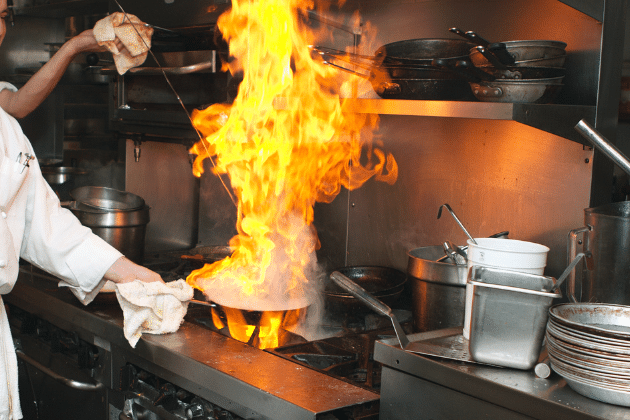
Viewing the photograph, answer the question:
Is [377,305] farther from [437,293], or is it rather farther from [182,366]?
[182,366]

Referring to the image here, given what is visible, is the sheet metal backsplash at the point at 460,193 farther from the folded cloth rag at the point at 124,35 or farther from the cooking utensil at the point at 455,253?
the folded cloth rag at the point at 124,35

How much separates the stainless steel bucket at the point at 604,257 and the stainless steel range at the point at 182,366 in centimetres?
59

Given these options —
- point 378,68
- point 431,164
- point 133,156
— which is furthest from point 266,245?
point 133,156

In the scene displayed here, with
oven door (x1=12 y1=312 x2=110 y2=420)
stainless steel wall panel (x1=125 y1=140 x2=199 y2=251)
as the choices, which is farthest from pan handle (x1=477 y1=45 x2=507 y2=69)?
stainless steel wall panel (x1=125 y1=140 x2=199 y2=251)

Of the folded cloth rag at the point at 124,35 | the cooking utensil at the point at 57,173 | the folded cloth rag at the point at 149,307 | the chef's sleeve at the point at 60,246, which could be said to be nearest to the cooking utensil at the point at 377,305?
the folded cloth rag at the point at 149,307

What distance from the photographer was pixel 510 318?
48.7 inches

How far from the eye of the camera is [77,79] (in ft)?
13.0

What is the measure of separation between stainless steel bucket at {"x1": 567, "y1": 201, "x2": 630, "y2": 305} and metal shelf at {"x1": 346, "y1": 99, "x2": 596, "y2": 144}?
240 millimetres

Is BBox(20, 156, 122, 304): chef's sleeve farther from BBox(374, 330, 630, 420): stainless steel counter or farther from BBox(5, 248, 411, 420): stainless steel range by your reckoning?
BBox(374, 330, 630, 420): stainless steel counter

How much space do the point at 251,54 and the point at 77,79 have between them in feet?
7.02

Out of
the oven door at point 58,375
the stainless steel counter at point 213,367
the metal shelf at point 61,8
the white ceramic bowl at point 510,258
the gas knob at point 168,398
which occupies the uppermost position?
the metal shelf at point 61,8

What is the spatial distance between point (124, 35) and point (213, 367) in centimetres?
117

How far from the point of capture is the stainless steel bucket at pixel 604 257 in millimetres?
1515

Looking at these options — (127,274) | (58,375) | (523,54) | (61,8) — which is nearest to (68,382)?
(58,375)
